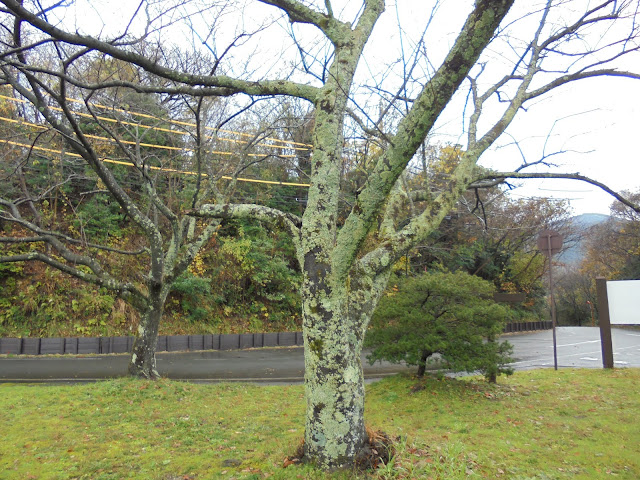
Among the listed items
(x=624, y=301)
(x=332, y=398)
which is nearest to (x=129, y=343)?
(x=332, y=398)

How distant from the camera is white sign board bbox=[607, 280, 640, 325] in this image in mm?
10109

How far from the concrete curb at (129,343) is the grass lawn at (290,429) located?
588cm

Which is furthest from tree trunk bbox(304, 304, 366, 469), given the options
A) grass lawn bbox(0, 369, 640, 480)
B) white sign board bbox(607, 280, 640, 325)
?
white sign board bbox(607, 280, 640, 325)

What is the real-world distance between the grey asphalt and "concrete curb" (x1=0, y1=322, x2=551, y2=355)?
594 millimetres

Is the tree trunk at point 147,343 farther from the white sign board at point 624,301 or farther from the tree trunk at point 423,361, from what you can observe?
the white sign board at point 624,301

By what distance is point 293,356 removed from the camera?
14.1 meters

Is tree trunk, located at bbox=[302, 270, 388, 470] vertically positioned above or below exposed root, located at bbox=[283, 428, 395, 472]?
above

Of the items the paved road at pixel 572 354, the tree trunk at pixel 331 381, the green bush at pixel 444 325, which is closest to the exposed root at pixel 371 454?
the tree trunk at pixel 331 381

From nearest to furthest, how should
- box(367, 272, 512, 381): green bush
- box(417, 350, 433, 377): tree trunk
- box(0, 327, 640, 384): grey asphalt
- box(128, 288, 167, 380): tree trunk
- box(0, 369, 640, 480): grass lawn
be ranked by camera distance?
box(0, 369, 640, 480): grass lawn
box(367, 272, 512, 381): green bush
box(417, 350, 433, 377): tree trunk
box(128, 288, 167, 380): tree trunk
box(0, 327, 640, 384): grey asphalt

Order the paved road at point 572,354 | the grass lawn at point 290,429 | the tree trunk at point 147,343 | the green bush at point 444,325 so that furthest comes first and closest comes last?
1. the paved road at point 572,354
2. the tree trunk at point 147,343
3. the green bush at point 444,325
4. the grass lawn at point 290,429

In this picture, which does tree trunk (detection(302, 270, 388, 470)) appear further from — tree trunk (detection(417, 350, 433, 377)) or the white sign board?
the white sign board

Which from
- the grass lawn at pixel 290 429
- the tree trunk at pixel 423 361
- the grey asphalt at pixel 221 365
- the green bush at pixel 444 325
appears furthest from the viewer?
the grey asphalt at pixel 221 365

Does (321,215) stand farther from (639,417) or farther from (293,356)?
(293,356)

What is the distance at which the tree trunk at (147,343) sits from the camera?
8422 millimetres
